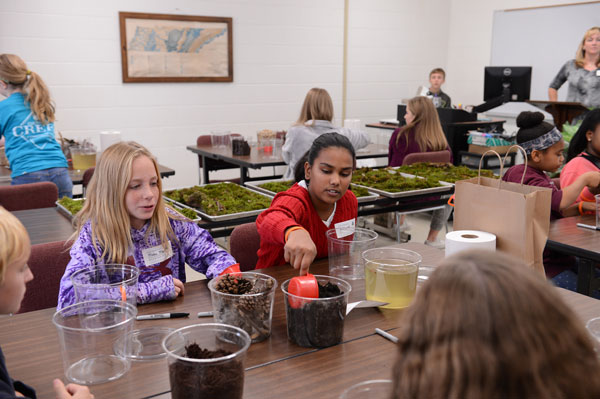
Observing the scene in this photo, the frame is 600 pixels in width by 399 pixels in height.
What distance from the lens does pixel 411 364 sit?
1.88 feet

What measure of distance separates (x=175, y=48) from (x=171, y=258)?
5.18 metres

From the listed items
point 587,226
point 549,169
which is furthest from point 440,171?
point 587,226

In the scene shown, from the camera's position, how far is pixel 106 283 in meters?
1.33

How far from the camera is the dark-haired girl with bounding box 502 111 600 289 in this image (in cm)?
254

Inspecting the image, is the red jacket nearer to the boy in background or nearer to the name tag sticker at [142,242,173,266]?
the name tag sticker at [142,242,173,266]

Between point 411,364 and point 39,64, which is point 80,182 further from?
point 411,364

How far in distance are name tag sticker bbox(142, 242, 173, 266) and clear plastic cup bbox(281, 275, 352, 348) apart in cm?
74

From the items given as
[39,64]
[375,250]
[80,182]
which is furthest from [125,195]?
[39,64]

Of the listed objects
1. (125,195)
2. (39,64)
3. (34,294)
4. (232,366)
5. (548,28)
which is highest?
(548,28)

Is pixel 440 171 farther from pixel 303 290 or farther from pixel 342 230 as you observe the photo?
pixel 303 290

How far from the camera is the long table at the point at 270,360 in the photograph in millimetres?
1049

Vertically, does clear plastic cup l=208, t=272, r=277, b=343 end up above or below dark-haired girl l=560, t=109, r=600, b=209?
below

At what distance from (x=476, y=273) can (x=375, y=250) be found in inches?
40.9

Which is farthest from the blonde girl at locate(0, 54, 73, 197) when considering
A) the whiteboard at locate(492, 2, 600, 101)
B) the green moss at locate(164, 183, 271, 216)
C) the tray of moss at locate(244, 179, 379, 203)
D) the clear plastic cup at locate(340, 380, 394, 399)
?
the whiteboard at locate(492, 2, 600, 101)
